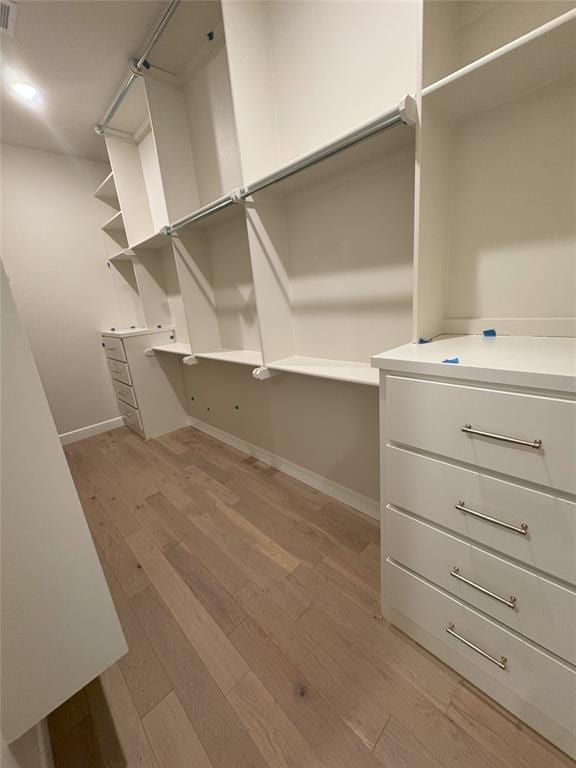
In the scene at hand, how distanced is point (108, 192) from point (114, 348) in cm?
153

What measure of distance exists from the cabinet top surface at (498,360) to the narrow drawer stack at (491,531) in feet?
0.10

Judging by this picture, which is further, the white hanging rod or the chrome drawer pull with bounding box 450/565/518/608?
the white hanging rod

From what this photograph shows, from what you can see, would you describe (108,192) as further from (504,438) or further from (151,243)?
(504,438)

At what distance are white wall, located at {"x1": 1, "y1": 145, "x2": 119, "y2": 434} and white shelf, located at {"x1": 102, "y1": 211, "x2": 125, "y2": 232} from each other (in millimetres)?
113

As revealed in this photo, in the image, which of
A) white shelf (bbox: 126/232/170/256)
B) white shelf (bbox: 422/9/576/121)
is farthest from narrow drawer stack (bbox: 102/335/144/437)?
white shelf (bbox: 422/9/576/121)

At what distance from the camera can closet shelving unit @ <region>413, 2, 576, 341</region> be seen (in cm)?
83

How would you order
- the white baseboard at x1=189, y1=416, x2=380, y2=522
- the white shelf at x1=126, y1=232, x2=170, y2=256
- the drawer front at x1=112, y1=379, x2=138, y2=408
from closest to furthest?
the white baseboard at x1=189, y1=416, x2=380, y2=522
the white shelf at x1=126, y1=232, x2=170, y2=256
the drawer front at x1=112, y1=379, x2=138, y2=408

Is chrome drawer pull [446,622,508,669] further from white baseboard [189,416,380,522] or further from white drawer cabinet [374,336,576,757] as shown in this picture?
white baseboard [189,416,380,522]

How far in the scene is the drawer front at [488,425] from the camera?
2.06 feet

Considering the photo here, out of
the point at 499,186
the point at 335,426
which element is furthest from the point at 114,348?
the point at 499,186

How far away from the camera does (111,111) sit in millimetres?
2182

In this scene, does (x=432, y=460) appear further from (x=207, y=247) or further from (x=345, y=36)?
(x=207, y=247)

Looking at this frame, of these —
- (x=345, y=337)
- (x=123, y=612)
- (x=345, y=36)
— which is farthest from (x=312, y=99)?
(x=123, y=612)

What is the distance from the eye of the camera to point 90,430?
315 centimetres
